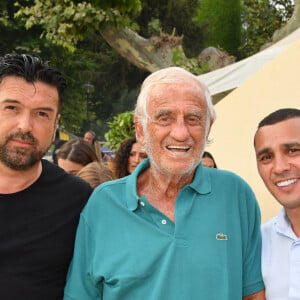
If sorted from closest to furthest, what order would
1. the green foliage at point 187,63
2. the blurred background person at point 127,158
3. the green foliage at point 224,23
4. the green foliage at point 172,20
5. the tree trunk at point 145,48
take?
the blurred background person at point 127,158 < the tree trunk at point 145,48 < the green foliage at point 187,63 < the green foliage at point 224,23 < the green foliage at point 172,20

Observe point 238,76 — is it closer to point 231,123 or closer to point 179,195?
point 231,123

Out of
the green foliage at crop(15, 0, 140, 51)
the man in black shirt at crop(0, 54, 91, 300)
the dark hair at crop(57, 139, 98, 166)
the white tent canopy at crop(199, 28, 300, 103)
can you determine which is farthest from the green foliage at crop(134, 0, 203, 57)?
the man in black shirt at crop(0, 54, 91, 300)

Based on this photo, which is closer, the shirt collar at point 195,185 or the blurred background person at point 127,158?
the shirt collar at point 195,185

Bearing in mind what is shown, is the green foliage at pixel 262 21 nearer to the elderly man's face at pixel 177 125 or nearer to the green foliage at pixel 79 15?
the green foliage at pixel 79 15

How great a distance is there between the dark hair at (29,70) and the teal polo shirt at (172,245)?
0.63 meters

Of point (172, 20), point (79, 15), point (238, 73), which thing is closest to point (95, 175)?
point (238, 73)

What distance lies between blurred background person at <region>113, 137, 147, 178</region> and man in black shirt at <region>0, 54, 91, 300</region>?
2.72 metres

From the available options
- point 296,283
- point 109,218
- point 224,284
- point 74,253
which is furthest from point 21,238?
point 296,283

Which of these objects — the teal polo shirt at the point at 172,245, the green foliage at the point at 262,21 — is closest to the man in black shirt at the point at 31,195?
the teal polo shirt at the point at 172,245

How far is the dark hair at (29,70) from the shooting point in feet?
8.32

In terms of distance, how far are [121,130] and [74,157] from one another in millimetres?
2022

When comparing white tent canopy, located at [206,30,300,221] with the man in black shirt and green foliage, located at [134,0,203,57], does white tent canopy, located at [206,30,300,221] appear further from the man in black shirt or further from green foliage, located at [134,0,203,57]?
green foliage, located at [134,0,203,57]

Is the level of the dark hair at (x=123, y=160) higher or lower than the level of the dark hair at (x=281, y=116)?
higher

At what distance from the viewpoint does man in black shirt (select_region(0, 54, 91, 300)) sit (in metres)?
2.36
